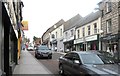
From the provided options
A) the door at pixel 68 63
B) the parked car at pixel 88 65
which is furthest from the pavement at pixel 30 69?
the parked car at pixel 88 65

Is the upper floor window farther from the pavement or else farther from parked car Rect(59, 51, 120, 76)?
parked car Rect(59, 51, 120, 76)

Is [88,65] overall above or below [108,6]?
below

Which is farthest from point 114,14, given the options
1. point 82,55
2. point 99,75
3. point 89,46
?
point 99,75

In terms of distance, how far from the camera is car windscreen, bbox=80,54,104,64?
11.5 metres

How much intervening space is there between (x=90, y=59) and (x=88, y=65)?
91cm

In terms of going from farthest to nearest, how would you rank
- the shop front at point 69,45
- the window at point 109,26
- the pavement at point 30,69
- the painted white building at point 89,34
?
the shop front at point 69,45
the painted white building at point 89,34
the window at point 109,26
the pavement at point 30,69

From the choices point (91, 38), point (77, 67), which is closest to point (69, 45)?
point (91, 38)

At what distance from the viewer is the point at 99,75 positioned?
937 cm

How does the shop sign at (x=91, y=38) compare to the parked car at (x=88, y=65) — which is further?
the shop sign at (x=91, y=38)

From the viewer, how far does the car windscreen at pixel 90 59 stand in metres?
11.5

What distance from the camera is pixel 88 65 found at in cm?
1080

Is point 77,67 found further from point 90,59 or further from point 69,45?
point 69,45

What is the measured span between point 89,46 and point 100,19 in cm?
669

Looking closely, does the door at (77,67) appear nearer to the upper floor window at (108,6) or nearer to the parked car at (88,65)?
the parked car at (88,65)
